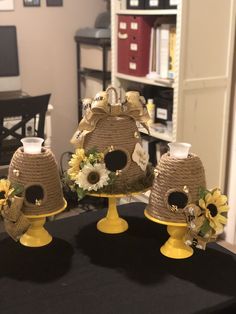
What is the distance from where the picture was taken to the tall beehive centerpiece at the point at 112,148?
140 centimetres

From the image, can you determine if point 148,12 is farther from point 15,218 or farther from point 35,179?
point 15,218

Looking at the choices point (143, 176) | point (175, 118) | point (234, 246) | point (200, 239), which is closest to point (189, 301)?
point (200, 239)

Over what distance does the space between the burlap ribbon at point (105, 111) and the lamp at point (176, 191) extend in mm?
186

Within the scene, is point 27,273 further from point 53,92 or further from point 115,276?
point 53,92

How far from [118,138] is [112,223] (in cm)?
30

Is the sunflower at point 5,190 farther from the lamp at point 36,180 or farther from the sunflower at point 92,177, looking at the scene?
the sunflower at point 92,177

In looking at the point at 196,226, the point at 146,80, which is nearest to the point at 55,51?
the point at 146,80

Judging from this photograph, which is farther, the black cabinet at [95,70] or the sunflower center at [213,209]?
→ the black cabinet at [95,70]

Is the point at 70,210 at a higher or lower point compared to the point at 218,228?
lower

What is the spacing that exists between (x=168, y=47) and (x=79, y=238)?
4.65 ft

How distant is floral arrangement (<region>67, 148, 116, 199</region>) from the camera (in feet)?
4.54

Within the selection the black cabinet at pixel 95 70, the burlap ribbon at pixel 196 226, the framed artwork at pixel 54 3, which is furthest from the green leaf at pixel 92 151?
the framed artwork at pixel 54 3

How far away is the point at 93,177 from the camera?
1396mm

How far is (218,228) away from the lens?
50.1 inches
